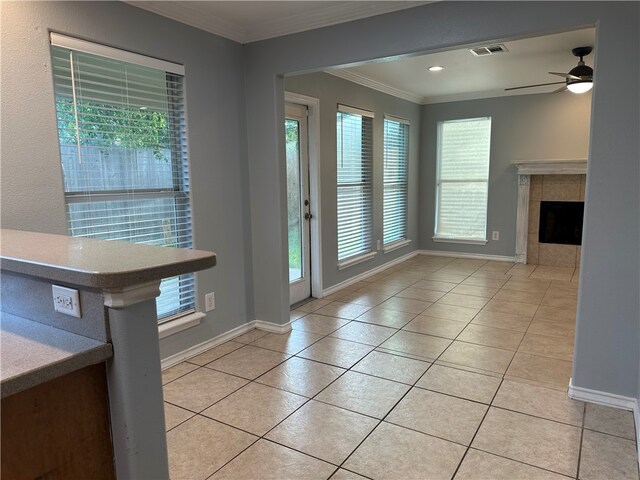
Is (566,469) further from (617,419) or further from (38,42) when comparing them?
(38,42)

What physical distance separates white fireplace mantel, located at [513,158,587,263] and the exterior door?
3.30 metres

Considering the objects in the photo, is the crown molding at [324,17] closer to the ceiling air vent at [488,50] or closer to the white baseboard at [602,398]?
the ceiling air vent at [488,50]

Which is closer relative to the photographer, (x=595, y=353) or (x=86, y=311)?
(x=86, y=311)

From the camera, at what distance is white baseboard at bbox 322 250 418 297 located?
474 centimetres

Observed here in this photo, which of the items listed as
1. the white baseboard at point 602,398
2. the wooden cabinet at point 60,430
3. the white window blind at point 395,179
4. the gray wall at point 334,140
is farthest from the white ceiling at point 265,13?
the white window blind at point 395,179

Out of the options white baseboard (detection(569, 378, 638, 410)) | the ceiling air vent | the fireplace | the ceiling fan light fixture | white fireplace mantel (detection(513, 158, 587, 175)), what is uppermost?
the ceiling air vent

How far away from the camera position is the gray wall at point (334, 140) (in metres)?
4.29

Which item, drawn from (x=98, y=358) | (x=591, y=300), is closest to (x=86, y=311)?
(x=98, y=358)

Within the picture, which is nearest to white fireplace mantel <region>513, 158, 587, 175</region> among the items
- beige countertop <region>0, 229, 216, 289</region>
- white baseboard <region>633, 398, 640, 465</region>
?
white baseboard <region>633, 398, 640, 465</region>

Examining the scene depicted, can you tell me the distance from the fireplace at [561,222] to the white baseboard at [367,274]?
1.86 meters

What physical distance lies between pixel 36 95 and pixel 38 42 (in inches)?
10.3

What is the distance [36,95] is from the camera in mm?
2145

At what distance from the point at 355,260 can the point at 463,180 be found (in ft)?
8.17

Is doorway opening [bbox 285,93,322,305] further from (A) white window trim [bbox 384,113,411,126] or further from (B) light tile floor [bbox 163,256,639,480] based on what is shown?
(A) white window trim [bbox 384,113,411,126]
